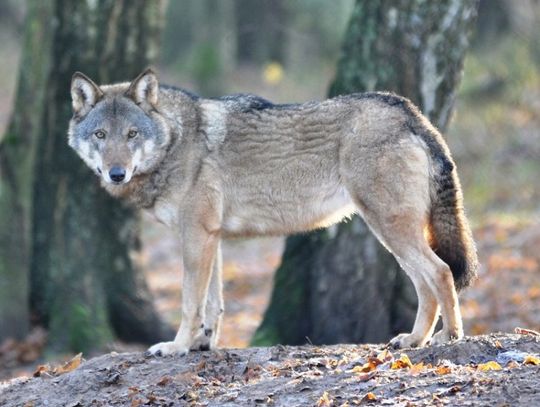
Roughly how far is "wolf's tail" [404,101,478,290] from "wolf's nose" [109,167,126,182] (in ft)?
7.36

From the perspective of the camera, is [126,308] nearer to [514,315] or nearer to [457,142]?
[514,315]

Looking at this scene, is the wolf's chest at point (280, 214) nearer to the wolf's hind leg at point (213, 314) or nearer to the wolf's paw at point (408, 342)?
the wolf's hind leg at point (213, 314)

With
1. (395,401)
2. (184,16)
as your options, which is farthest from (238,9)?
(395,401)

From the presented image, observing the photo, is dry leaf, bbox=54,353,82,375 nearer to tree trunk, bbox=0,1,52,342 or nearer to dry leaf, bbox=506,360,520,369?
dry leaf, bbox=506,360,520,369

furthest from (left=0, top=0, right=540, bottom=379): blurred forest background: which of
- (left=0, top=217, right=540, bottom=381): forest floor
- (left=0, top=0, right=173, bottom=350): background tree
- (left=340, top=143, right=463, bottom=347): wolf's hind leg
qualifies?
(left=340, top=143, right=463, bottom=347): wolf's hind leg

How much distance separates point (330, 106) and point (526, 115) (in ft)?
47.7

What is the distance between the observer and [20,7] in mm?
37969

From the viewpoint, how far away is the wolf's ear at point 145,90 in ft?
28.1

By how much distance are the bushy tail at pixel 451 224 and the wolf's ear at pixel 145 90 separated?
93.0 inches

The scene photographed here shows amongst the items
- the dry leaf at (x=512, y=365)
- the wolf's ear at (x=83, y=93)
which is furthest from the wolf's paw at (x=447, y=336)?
the wolf's ear at (x=83, y=93)

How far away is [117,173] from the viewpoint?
26.9 feet

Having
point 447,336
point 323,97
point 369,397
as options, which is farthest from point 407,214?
point 323,97

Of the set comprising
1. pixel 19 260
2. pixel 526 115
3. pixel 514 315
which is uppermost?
pixel 526 115

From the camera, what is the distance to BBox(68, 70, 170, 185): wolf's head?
833cm
